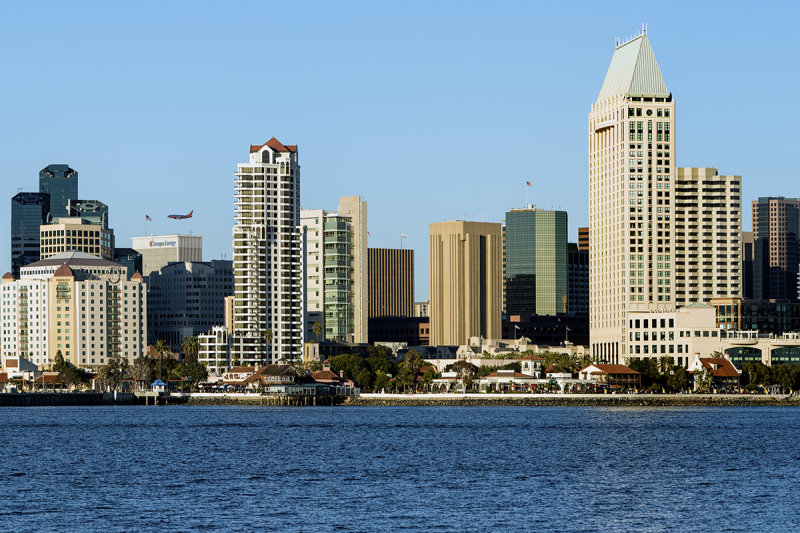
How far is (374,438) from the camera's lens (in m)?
182

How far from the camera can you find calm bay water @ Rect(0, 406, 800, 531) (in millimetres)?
98750

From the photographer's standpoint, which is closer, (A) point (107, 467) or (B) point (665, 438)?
(A) point (107, 467)

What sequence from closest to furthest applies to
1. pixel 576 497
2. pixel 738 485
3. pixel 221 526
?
pixel 221 526 < pixel 576 497 < pixel 738 485

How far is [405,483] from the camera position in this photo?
12188 centimetres

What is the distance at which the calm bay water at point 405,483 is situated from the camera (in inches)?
3888

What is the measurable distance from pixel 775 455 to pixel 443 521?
6408 centimetres

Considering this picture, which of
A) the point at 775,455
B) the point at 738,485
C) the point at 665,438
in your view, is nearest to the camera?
the point at 738,485

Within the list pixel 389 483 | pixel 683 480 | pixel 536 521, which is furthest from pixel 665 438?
pixel 536 521

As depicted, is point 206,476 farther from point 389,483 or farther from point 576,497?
point 576,497

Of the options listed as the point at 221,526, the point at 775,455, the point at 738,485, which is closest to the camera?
the point at 221,526

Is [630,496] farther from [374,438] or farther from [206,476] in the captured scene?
[374,438]

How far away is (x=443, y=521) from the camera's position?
322ft

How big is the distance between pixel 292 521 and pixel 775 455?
7023 centimetres

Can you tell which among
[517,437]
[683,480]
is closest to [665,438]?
[517,437]
